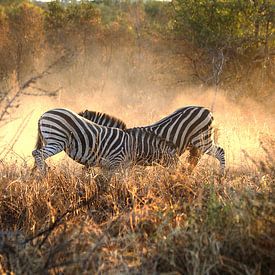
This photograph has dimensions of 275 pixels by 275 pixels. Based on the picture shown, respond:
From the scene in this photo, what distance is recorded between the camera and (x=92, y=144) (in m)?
6.91

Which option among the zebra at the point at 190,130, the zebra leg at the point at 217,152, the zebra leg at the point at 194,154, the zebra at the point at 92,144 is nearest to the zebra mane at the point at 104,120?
the zebra at the point at 190,130

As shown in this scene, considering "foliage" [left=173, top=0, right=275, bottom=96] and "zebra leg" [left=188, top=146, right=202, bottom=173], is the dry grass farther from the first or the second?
"foliage" [left=173, top=0, right=275, bottom=96]

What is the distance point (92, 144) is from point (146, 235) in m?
3.24

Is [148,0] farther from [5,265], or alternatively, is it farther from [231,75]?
[5,265]

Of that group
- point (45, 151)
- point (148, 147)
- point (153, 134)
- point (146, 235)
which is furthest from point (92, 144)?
point (146, 235)

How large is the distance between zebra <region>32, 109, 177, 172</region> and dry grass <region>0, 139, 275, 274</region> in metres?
1.98

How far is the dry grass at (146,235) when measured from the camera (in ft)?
10.7

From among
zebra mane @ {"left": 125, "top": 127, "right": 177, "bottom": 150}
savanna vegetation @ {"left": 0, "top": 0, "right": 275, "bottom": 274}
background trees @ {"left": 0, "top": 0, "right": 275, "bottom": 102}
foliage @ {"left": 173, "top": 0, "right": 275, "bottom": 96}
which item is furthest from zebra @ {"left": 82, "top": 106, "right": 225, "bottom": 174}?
foliage @ {"left": 173, "top": 0, "right": 275, "bottom": 96}

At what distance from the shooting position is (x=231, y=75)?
1480 cm

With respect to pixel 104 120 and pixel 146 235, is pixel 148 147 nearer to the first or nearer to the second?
pixel 104 120

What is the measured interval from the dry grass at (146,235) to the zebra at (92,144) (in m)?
1.98

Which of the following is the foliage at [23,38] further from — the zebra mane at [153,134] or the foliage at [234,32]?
the zebra mane at [153,134]

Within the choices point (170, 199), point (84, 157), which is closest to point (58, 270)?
point (170, 199)

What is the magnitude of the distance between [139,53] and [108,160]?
1268 cm
